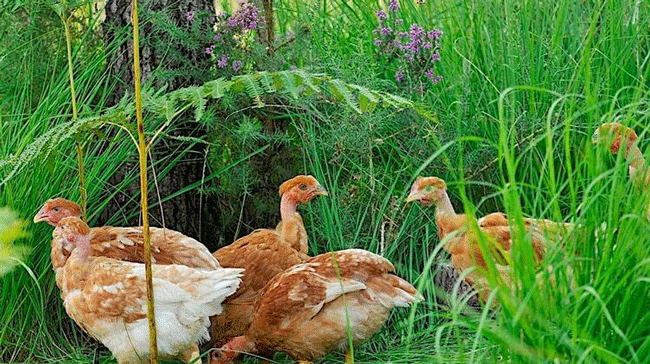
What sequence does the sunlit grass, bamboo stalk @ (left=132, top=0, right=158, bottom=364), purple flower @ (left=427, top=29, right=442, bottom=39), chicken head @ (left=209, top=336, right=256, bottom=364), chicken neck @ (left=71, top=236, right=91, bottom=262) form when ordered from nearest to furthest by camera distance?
bamboo stalk @ (left=132, top=0, right=158, bottom=364)
chicken neck @ (left=71, top=236, right=91, bottom=262)
chicken head @ (left=209, top=336, right=256, bottom=364)
the sunlit grass
purple flower @ (left=427, top=29, right=442, bottom=39)

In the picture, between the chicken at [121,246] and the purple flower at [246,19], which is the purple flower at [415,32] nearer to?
the purple flower at [246,19]

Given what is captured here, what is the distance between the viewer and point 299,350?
470cm

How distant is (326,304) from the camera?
4676 mm

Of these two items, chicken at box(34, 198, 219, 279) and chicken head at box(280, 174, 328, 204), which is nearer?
chicken at box(34, 198, 219, 279)

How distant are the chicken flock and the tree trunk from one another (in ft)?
2.45

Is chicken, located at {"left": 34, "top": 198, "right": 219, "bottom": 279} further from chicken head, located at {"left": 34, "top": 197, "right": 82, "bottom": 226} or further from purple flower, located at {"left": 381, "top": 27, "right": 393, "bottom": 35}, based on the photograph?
purple flower, located at {"left": 381, "top": 27, "right": 393, "bottom": 35}

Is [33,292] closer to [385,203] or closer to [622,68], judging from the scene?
[385,203]

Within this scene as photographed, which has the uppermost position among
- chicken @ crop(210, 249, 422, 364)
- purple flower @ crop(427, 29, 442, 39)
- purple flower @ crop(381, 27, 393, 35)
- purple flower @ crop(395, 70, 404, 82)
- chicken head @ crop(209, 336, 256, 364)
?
purple flower @ crop(381, 27, 393, 35)

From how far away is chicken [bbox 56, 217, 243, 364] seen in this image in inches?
173

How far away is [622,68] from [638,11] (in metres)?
0.71

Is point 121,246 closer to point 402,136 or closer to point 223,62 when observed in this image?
point 223,62

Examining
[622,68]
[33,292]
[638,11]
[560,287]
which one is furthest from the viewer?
[638,11]

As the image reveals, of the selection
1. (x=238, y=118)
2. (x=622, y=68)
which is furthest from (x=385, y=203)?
(x=622, y=68)

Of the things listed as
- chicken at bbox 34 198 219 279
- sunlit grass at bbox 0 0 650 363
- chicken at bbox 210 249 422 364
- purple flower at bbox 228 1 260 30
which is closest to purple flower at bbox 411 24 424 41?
sunlit grass at bbox 0 0 650 363
